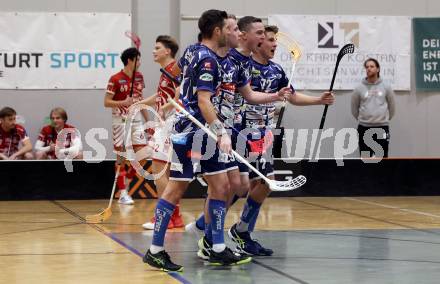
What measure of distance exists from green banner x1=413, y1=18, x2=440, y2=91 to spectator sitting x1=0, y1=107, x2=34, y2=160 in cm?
637

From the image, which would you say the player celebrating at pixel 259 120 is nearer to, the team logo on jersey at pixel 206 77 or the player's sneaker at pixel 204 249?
the player's sneaker at pixel 204 249

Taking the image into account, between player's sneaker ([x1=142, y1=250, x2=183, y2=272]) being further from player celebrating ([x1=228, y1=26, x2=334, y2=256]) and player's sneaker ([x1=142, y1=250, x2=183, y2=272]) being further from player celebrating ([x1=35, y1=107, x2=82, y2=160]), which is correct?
player celebrating ([x1=35, y1=107, x2=82, y2=160])

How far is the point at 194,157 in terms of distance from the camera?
6078 millimetres

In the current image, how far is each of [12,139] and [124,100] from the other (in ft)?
8.56

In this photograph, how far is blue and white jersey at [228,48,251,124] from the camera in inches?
255

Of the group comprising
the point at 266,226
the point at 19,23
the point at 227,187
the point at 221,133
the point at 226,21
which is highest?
the point at 19,23

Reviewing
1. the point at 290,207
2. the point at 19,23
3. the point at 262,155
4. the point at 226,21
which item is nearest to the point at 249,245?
the point at 262,155

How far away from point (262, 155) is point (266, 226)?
1970 millimetres

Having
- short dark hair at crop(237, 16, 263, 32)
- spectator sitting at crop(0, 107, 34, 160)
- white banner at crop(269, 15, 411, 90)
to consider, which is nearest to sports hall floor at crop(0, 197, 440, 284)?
spectator sitting at crop(0, 107, 34, 160)

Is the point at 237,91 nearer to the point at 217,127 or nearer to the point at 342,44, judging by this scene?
the point at 217,127

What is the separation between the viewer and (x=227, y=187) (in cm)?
616

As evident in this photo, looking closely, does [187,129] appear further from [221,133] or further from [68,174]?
[68,174]

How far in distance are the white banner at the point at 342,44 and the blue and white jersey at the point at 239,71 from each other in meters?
7.29

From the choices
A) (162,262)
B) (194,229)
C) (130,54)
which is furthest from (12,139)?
(162,262)
